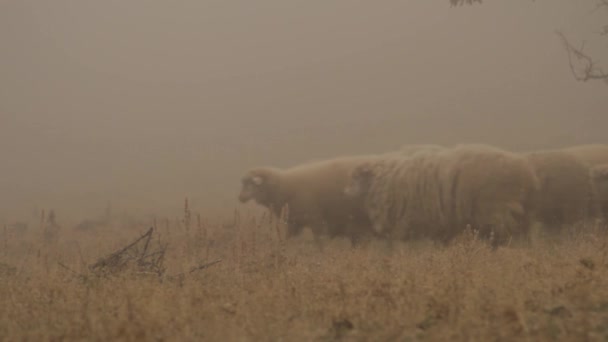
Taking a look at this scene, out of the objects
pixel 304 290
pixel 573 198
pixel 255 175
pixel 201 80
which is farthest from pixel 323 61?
pixel 304 290

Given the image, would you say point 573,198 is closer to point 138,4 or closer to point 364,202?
point 364,202

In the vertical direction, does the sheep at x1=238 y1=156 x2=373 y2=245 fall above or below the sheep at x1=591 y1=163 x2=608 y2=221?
below

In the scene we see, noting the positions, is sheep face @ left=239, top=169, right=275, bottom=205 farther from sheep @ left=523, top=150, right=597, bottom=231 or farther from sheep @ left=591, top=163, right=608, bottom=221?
sheep @ left=591, top=163, right=608, bottom=221

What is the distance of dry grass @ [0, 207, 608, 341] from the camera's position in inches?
149

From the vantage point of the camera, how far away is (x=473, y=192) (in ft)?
27.0

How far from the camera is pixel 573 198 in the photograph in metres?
8.90

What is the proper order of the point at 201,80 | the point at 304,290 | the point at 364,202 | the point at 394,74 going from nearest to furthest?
the point at 304,290 → the point at 364,202 → the point at 394,74 → the point at 201,80

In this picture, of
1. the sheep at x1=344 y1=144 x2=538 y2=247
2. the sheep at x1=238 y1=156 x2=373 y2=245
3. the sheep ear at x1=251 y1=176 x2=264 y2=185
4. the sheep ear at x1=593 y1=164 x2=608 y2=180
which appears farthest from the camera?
the sheep ear at x1=251 y1=176 x2=264 y2=185

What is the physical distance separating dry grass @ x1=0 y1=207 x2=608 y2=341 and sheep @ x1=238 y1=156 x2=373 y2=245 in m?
4.79

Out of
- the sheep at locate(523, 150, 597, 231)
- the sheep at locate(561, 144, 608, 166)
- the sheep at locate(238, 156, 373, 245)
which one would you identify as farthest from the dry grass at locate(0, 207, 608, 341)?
the sheep at locate(238, 156, 373, 245)

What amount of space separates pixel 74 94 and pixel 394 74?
33040 mm

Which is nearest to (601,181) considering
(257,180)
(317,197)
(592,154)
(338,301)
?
(592,154)

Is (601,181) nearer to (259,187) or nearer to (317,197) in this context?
(317,197)

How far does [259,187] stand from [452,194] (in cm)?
499
